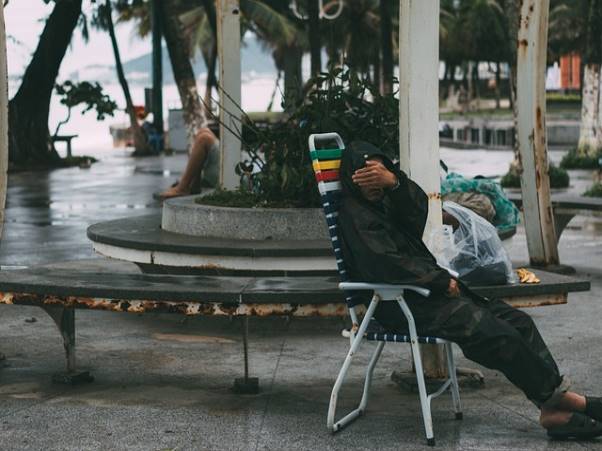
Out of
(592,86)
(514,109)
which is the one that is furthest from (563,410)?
(592,86)

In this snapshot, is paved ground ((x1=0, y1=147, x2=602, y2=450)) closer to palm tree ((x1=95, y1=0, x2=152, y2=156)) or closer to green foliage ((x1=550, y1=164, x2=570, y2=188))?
green foliage ((x1=550, y1=164, x2=570, y2=188))

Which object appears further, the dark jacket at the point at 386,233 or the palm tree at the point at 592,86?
the palm tree at the point at 592,86

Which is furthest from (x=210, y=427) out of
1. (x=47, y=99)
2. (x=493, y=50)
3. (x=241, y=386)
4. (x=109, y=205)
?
(x=493, y=50)

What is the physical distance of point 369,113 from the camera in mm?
9500

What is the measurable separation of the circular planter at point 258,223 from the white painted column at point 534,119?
90.6 inches

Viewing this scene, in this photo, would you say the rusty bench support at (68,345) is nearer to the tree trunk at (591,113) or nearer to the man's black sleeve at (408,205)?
the man's black sleeve at (408,205)

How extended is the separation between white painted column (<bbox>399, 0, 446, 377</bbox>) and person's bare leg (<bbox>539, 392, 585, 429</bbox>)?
1353 millimetres

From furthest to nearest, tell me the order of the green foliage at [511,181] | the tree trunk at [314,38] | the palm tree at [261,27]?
the palm tree at [261,27] → the tree trunk at [314,38] → the green foliage at [511,181]

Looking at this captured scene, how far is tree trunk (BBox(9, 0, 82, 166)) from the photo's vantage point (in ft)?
104

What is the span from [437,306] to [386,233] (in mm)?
395

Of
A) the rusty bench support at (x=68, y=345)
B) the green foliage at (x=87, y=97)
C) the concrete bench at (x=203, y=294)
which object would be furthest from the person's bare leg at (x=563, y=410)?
the green foliage at (x=87, y=97)

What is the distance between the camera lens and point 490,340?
228 inches

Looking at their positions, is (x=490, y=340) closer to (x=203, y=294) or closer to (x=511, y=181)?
(x=203, y=294)

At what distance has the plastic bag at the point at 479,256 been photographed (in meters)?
6.64
